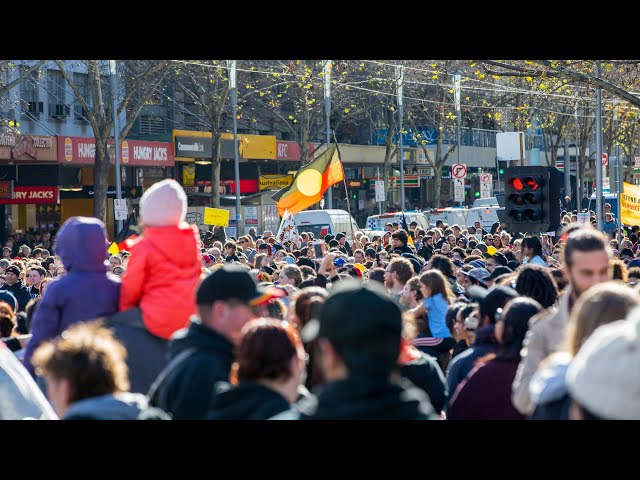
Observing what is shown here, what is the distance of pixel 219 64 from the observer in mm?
39469

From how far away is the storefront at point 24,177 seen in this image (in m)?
34.1

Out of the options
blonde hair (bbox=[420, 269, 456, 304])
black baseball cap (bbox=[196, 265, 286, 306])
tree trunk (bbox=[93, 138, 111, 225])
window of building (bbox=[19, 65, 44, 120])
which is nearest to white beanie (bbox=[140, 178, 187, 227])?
black baseball cap (bbox=[196, 265, 286, 306])

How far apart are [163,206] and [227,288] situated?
1.14 m

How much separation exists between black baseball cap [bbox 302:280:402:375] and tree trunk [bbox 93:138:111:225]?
29.5 meters

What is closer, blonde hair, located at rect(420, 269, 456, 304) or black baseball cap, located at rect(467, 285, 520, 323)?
black baseball cap, located at rect(467, 285, 520, 323)

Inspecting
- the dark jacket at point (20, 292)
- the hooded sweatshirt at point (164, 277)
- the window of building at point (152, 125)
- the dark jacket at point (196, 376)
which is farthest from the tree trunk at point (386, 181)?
the dark jacket at point (196, 376)

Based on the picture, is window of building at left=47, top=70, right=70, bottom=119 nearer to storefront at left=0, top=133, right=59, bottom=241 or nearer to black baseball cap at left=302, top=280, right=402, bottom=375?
storefront at left=0, top=133, right=59, bottom=241

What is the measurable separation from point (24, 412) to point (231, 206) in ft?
129

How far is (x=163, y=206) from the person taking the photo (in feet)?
19.1

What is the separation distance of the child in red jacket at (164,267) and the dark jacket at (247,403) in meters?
1.62

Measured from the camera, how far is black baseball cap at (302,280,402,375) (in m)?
3.30

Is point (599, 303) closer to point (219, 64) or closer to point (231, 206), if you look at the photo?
point (219, 64)

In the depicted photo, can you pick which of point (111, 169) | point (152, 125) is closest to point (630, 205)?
point (111, 169)

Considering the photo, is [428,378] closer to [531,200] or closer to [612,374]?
[612,374]
